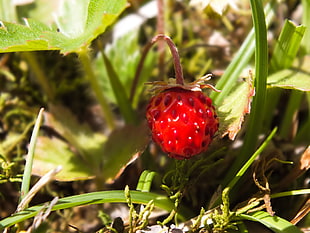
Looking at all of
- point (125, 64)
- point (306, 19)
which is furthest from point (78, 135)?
point (306, 19)

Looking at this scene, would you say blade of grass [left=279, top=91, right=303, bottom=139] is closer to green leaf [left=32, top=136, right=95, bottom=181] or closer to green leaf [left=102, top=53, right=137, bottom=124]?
green leaf [left=102, top=53, right=137, bottom=124]

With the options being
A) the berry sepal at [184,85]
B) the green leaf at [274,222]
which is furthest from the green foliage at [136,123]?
the berry sepal at [184,85]

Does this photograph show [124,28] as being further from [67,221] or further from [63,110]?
[67,221]

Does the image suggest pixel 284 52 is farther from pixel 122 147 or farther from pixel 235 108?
pixel 122 147

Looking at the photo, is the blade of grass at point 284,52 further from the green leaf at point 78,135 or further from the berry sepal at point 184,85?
the green leaf at point 78,135

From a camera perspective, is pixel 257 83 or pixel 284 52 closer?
pixel 257 83

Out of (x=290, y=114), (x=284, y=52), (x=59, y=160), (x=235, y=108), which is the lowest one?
(x=59, y=160)
